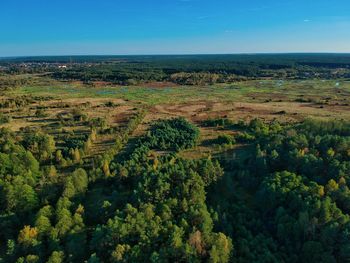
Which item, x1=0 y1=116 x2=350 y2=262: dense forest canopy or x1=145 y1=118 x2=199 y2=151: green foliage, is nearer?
x1=0 y1=116 x2=350 y2=262: dense forest canopy

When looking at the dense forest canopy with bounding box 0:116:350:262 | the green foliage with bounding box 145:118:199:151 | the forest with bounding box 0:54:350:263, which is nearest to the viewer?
the dense forest canopy with bounding box 0:116:350:262

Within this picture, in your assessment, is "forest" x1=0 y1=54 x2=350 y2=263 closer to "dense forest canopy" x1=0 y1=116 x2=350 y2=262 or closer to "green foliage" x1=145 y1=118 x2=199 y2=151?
"dense forest canopy" x1=0 y1=116 x2=350 y2=262

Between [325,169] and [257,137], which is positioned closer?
[325,169]

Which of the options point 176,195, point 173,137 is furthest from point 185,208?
point 173,137

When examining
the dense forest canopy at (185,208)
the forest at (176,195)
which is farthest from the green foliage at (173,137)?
the dense forest canopy at (185,208)

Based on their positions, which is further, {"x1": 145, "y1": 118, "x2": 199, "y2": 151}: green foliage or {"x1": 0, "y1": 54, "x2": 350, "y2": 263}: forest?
{"x1": 145, "y1": 118, "x2": 199, "y2": 151}: green foliage

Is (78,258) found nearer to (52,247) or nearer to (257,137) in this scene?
(52,247)

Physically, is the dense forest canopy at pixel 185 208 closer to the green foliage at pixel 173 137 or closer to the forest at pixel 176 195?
the forest at pixel 176 195

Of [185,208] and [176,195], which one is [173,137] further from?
[185,208]

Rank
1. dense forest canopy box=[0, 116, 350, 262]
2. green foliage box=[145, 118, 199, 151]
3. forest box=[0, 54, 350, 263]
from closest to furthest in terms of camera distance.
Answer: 1. dense forest canopy box=[0, 116, 350, 262]
2. forest box=[0, 54, 350, 263]
3. green foliage box=[145, 118, 199, 151]

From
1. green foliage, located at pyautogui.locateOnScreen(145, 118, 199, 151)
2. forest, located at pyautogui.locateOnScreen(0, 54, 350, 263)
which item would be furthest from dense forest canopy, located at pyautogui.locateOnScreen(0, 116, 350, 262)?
green foliage, located at pyautogui.locateOnScreen(145, 118, 199, 151)

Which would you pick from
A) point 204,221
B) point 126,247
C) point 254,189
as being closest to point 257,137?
point 254,189
